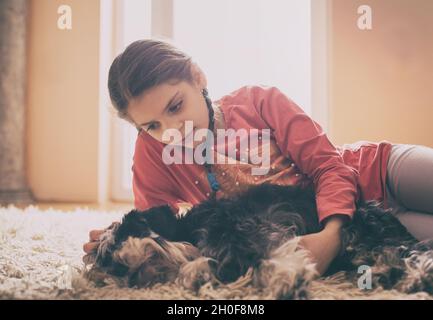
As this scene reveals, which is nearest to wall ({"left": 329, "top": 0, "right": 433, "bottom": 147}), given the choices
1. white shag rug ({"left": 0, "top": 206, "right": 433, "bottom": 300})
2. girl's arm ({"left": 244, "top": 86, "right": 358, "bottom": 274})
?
girl's arm ({"left": 244, "top": 86, "right": 358, "bottom": 274})

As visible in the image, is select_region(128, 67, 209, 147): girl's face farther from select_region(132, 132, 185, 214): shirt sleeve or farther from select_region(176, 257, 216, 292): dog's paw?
select_region(176, 257, 216, 292): dog's paw

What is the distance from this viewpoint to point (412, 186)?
814mm

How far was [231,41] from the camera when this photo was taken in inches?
50.8

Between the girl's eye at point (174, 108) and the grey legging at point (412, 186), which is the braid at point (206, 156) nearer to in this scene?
the girl's eye at point (174, 108)

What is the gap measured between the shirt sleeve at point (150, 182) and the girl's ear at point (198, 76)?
18cm

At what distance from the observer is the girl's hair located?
77 centimetres

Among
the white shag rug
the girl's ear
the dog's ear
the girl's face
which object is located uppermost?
the girl's ear

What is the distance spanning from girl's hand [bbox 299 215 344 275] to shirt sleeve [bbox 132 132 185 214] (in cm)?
32

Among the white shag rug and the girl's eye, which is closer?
the white shag rug

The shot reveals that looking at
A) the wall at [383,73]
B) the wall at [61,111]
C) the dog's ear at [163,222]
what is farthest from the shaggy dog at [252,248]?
the wall at [61,111]

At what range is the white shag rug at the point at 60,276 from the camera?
62cm

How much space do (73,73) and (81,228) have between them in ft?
1.57

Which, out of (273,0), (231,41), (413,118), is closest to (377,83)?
(413,118)
